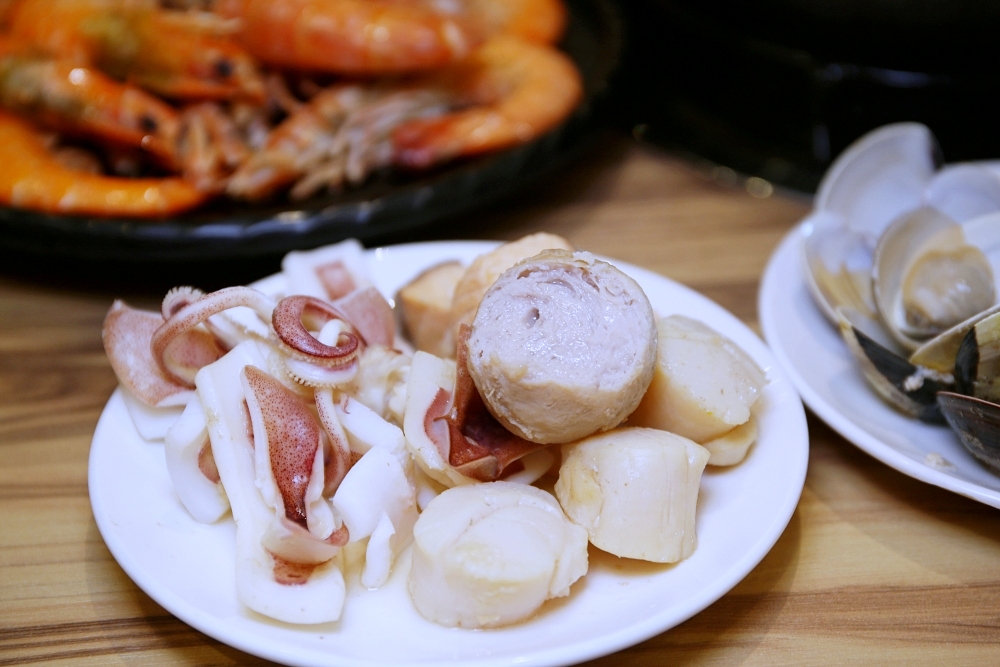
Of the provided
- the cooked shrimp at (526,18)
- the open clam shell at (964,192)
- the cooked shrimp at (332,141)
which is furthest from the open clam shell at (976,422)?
the cooked shrimp at (526,18)

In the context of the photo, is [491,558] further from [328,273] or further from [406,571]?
[328,273]

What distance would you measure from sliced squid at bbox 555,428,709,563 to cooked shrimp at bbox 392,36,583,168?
1079 mm

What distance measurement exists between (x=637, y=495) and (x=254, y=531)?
1.50 ft

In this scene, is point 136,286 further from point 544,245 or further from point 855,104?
point 855,104

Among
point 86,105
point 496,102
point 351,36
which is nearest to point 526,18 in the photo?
point 496,102

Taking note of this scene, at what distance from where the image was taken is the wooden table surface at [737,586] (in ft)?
3.30

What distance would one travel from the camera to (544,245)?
1.19 m

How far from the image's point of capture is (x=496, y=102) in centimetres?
220

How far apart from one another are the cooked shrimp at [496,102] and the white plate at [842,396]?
718mm

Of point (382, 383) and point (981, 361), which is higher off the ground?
point (981, 361)

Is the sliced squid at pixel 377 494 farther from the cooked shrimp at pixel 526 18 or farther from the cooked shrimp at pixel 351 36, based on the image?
the cooked shrimp at pixel 526 18

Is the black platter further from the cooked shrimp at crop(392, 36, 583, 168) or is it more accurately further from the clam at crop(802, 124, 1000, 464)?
the clam at crop(802, 124, 1000, 464)

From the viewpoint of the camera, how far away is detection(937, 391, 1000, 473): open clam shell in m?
1.04

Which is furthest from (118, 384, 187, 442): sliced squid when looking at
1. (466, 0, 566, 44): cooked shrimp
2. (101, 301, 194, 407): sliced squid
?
(466, 0, 566, 44): cooked shrimp
